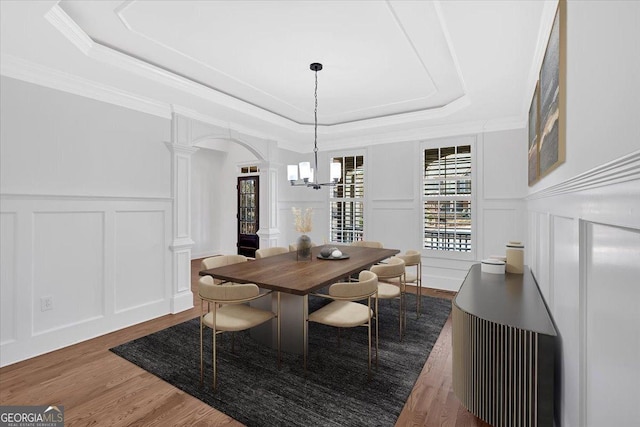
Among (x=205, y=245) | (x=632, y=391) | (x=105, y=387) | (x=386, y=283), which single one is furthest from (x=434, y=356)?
(x=205, y=245)

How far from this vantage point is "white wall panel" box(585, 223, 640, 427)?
0.72m

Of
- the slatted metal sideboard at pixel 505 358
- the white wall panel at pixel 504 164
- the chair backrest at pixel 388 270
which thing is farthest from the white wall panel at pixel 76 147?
the white wall panel at pixel 504 164

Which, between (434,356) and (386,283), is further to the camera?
(386,283)

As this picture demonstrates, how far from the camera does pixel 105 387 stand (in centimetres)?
230

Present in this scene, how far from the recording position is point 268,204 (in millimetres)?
5547

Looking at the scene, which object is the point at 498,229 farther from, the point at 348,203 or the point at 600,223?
the point at 600,223

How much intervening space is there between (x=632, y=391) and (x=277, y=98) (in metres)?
4.02

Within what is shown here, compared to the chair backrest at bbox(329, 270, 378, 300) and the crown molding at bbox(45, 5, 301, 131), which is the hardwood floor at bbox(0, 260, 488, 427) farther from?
the crown molding at bbox(45, 5, 301, 131)

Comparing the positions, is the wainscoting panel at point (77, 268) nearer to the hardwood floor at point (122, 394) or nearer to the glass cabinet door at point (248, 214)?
the hardwood floor at point (122, 394)

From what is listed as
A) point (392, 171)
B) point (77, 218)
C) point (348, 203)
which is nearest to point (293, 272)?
point (77, 218)

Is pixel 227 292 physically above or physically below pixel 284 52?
below

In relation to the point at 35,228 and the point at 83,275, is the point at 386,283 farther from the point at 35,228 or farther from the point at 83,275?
the point at 35,228

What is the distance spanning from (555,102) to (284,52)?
7.06ft

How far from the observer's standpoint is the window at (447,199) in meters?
4.79
